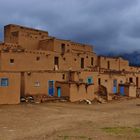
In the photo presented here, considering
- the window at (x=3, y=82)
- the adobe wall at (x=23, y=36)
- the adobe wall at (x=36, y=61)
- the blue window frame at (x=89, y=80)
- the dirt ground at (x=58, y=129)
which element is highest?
the adobe wall at (x=23, y=36)

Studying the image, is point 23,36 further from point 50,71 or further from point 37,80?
point 37,80

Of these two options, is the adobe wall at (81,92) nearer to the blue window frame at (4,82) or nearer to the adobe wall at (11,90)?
the adobe wall at (11,90)

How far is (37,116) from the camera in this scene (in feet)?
73.9

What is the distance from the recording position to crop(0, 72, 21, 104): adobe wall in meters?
28.6

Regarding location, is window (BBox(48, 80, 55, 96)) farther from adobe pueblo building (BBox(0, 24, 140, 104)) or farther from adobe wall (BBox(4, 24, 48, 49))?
adobe wall (BBox(4, 24, 48, 49))

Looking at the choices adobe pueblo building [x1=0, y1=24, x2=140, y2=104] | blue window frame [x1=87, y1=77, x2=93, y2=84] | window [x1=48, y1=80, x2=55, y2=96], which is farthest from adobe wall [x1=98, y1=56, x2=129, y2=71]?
window [x1=48, y1=80, x2=55, y2=96]

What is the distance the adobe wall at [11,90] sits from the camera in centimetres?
2861

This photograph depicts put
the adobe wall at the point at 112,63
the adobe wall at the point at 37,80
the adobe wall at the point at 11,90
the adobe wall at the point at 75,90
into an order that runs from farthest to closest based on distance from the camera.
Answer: the adobe wall at the point at 112,63 → the adobe wall at the point at 75,90 → the adobe wall at the point at 37,80 → the adobe wall at the point at 11,90

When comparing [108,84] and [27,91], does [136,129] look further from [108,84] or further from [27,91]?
[108,84]

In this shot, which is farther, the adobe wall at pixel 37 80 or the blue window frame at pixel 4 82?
the adobe wall at pixel 37 80

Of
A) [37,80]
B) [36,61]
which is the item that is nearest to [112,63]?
[36,61]

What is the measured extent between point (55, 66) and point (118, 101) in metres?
10.3

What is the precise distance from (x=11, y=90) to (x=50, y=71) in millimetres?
7404

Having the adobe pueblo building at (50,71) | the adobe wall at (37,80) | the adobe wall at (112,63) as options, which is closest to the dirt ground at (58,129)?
the adobe pueblo building at (50,71)
